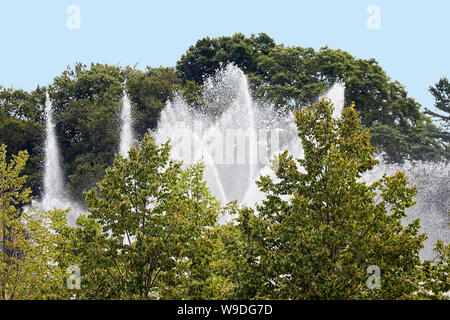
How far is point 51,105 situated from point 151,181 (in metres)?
42.7

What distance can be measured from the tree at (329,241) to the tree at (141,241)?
1.29 m

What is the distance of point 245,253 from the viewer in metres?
12.9

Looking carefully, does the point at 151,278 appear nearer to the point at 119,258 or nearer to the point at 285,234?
the point at 119,258

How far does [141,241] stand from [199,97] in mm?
37259

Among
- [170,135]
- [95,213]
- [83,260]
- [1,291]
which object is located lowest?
[1,291]

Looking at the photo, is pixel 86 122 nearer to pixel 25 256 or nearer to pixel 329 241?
pixel 25 256

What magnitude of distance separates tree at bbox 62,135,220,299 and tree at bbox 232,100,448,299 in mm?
1293

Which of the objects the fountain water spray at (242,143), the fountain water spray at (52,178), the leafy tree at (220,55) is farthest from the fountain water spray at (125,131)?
the leafy tree at (220,55)

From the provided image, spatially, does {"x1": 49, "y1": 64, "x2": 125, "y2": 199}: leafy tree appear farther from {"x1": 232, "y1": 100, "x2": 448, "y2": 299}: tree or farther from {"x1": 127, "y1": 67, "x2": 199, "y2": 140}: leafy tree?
{"x1": 232, "y1": 100, "x2": 448, "y2": 299}: tree

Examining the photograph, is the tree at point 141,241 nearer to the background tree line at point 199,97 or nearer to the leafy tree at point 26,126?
the background tree line at point 199,97

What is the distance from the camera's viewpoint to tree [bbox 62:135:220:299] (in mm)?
13086

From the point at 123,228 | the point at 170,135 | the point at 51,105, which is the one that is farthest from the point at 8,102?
the point at 123,228

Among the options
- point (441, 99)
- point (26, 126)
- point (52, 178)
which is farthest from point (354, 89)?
point (26, 126)

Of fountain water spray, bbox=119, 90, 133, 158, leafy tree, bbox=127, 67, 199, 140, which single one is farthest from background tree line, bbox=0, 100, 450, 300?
leafy tree, bbox=127, 67, 199, 140
